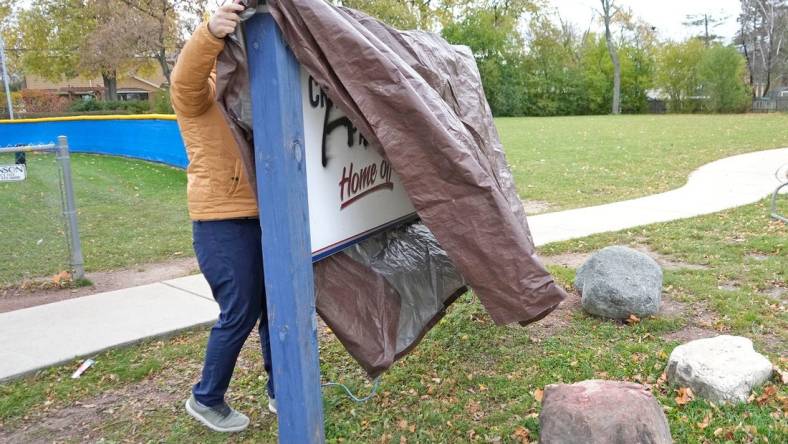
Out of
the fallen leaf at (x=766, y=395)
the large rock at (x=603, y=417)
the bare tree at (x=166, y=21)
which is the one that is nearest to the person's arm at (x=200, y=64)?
the large rock at (x=603, y=417)

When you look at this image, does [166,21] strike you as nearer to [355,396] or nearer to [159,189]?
[159,189]

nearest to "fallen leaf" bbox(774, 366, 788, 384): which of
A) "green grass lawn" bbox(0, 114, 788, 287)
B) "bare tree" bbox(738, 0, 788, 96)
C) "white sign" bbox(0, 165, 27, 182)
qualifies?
"green grass lawn" bbox(0, 114, 788, 287)

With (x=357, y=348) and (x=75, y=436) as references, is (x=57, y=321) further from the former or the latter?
(x=357, y=348)

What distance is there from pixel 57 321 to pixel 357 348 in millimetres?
3254

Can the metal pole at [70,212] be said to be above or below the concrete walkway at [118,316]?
above

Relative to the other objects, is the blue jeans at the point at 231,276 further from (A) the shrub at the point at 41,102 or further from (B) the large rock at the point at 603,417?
(A) the shrub at the point at 41,102

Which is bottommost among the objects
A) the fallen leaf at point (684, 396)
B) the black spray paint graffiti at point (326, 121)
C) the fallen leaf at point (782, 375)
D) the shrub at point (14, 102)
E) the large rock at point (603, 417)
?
the fallen leaf at point (684, 396)

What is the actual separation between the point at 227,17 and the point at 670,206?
8166 millimetres

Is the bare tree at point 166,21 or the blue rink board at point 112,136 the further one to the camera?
the bare tree at point 166,21

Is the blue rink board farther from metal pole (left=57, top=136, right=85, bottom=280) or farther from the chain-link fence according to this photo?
metal pole (left=57, top=136, right=85, bottom=280)

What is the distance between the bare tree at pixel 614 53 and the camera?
4588 cm

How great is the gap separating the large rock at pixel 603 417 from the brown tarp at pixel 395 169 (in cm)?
48

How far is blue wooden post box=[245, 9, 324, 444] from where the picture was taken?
86.9 inches

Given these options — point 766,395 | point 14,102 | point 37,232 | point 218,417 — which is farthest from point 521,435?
point 14,102
